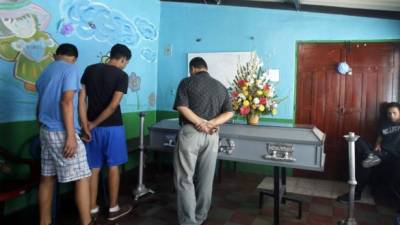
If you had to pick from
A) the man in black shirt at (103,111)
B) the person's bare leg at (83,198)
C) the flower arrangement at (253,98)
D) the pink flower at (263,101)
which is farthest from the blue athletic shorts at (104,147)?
the pink flower at (263,101)

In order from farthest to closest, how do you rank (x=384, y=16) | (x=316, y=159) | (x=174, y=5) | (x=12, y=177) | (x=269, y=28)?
(x=174, y=5), (x=269, y=28), (x=384, y=16), (x=12, y=177), (x=316, y=159)

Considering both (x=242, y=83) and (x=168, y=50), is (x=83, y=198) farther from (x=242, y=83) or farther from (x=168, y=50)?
(x=168, y=50)

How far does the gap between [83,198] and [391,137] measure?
3.29 m

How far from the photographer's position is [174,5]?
4613mm

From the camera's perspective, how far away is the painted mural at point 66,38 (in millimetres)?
2459

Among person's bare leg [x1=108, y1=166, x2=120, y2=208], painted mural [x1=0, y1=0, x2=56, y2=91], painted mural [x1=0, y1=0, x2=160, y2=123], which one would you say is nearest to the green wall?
painted mural [x1=0, y1=0, x2=160, y2=123]

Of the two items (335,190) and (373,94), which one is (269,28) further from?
(335,190)

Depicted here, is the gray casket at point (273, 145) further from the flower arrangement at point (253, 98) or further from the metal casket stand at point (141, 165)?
the metal casket stand at point (141, 165)

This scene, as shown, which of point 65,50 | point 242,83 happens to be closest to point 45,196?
point 65,50

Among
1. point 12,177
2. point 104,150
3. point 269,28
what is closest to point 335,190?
point 269,28

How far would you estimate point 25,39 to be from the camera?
8.41 feet

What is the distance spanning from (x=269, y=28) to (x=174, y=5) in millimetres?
1554

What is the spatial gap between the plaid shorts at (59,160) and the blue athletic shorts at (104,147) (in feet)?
1.17

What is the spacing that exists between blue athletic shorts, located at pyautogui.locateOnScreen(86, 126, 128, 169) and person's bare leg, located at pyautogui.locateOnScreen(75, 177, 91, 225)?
1.15ft
